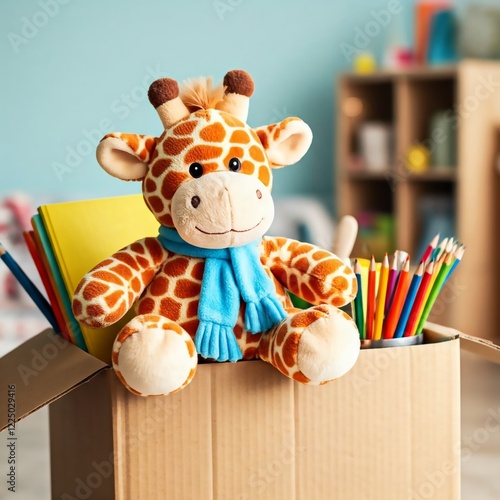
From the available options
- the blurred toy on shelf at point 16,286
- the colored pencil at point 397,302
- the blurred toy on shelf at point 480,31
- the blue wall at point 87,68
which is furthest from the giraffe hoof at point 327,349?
the blurred toy on shelf at point 480,31

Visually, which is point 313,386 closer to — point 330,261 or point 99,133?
point 330,261

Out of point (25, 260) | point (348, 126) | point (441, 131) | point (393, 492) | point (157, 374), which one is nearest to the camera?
point (157, 374)

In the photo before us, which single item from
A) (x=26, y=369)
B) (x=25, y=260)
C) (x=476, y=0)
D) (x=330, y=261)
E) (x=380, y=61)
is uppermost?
(x=476, y=0)

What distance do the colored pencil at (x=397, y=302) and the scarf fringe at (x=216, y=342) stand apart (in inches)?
6.5

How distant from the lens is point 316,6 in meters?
3.18

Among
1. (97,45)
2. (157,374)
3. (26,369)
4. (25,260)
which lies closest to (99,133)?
(97,45)

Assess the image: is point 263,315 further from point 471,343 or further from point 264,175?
point 471,343

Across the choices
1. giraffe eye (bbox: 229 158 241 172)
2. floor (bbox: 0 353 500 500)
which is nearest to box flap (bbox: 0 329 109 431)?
giraffe eye (bbox: 229 158 241 172)

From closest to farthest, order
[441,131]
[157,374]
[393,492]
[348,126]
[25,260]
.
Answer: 1. [157,374]
2. [393,492]
3. [25,260]
4. [441,131]
5. [348,126]

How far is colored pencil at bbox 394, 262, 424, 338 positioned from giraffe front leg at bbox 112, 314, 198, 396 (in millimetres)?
225

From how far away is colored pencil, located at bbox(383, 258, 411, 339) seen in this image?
0.82 metres

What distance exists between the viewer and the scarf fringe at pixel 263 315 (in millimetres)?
769

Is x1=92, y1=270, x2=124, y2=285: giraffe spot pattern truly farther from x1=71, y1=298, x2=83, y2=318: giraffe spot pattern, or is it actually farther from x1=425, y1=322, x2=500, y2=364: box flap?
x1=425, y1=322, x2=500, y2=364: box flap

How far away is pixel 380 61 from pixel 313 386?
8.74 feet
